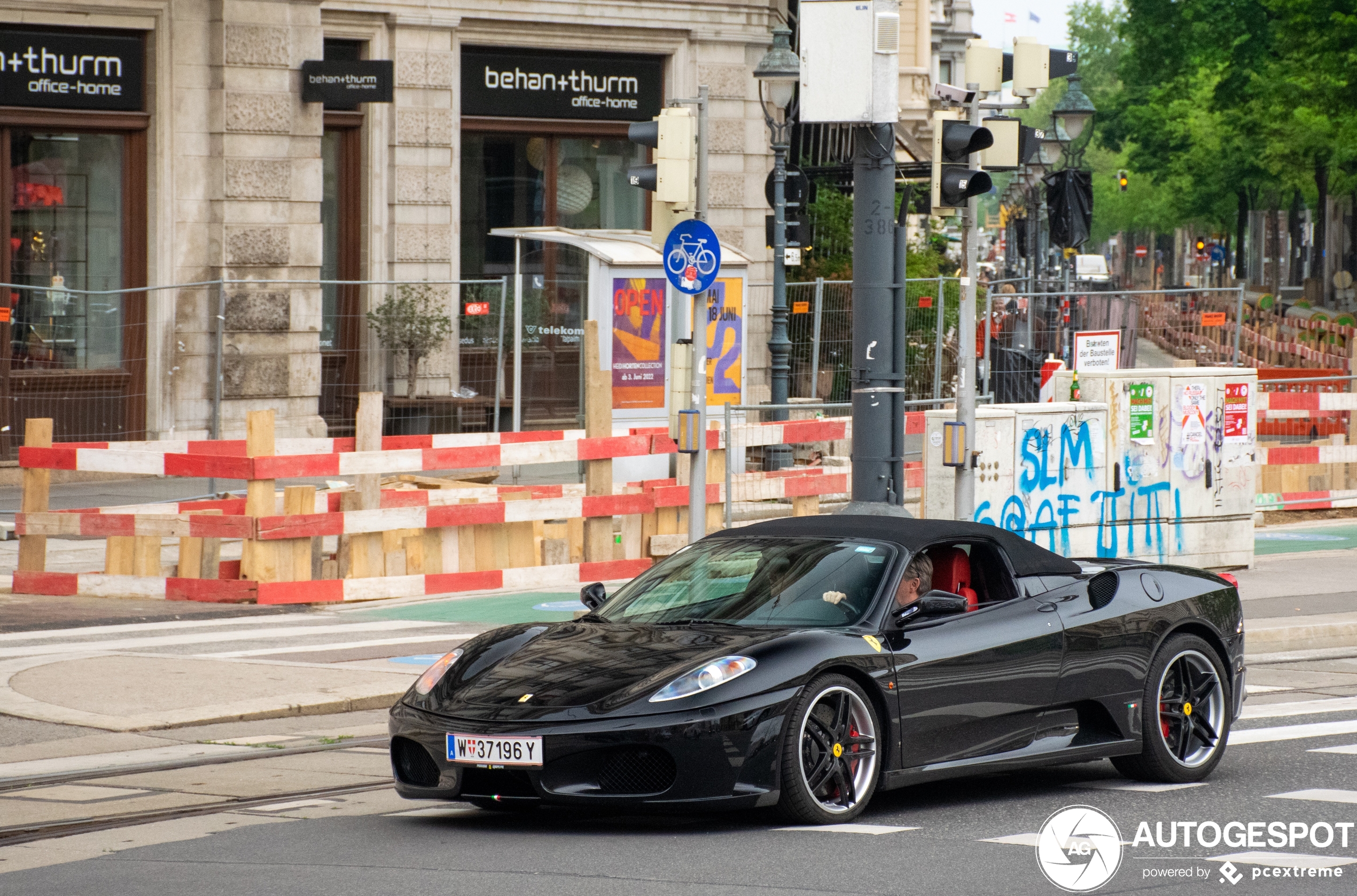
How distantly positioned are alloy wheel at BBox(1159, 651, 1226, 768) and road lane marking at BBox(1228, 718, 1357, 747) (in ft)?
2.77

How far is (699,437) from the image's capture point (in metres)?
13.5

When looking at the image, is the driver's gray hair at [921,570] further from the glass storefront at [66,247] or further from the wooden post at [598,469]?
the glass storefront at [66,247]

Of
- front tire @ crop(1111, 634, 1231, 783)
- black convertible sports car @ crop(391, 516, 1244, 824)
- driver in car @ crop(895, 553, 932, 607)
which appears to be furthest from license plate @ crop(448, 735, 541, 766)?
front tire @ crop(1111, 634, 1231, 783)

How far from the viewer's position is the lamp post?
23906mm

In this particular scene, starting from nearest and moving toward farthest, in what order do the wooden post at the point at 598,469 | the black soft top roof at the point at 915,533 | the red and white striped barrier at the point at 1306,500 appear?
the black soft top roof at the point at 915,533
the wooden post at the point at 598,469
the red and white striped barrier at the point at 1306,500

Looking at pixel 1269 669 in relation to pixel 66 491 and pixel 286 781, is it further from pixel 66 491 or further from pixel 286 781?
pixel 66 491

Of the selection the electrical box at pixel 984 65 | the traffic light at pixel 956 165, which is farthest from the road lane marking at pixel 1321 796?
the electrical box at pixel 984 65

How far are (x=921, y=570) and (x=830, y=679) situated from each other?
1.00 m

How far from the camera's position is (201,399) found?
21938mm

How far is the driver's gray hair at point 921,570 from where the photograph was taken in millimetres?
7801

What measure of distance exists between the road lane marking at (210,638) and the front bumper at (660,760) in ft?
18.2

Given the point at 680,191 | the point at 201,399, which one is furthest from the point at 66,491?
the point at 680,191

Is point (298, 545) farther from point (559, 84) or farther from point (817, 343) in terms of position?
point (817, 343)

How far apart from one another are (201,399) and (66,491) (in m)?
3.40
